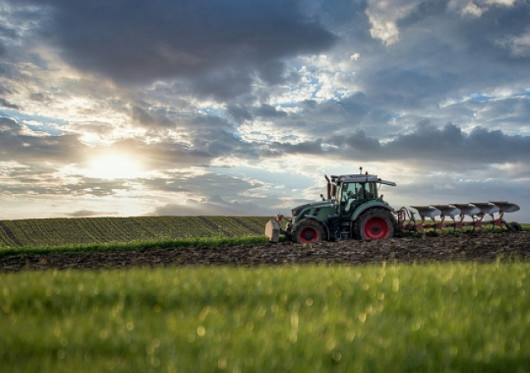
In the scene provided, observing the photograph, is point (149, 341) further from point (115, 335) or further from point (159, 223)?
point (159, 223)

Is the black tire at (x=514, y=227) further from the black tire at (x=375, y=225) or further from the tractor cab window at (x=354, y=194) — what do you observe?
the tractor cab window at (x=354, y=194)

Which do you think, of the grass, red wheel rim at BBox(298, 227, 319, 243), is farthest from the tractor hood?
the grass

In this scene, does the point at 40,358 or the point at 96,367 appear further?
the point at 40,358

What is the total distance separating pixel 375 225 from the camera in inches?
889

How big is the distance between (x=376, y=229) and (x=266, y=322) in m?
17.2

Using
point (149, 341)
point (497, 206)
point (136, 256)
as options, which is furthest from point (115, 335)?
point (497, 206)

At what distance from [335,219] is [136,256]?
9.03m

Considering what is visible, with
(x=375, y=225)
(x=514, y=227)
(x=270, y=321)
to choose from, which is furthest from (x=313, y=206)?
(x=270, y=321)

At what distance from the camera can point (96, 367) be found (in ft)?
15.6

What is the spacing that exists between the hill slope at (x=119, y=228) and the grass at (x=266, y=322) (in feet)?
131

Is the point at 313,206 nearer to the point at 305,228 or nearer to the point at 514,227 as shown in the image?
the point at 305,228

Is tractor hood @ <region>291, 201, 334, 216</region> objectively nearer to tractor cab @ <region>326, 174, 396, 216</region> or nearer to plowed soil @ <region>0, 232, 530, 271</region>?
tractor cab @ <region>326, 174, 396, 216</region>

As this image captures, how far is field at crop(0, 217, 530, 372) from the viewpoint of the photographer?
5.12 metres

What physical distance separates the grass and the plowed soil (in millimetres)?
8164
